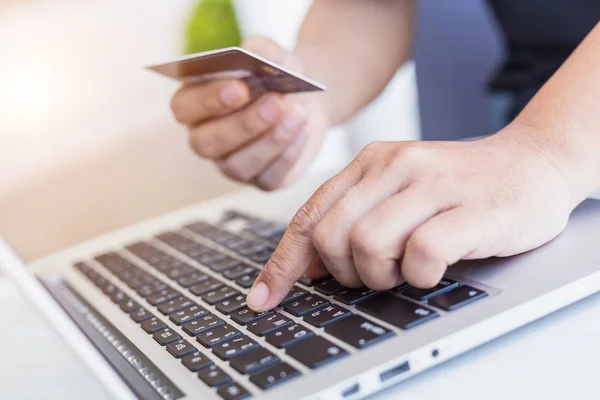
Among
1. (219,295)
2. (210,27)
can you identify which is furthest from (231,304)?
(210,27)

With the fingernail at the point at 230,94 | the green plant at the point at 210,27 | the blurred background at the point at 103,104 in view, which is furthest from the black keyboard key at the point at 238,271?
the green plant at the point at 210,27

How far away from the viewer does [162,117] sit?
1.41 metres

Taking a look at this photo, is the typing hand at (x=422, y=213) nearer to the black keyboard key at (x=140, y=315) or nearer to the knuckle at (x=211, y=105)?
the black keyboard key at (x=140, y=315)

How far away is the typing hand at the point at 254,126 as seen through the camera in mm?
747

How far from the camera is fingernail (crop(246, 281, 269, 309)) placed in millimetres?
449

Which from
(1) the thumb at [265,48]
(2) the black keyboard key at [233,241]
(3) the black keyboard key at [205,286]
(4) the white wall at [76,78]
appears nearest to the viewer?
(3) the black keyboard key at [205,286]

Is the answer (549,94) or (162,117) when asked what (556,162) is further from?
(162,117)

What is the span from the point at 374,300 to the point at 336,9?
0.70 metres

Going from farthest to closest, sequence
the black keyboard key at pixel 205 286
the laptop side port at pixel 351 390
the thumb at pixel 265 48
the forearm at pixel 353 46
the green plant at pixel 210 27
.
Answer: the green plant at pixel 210 27 < the forearm at pixel 353 46 < the thumb at pixel 265 48 < the black keyboard key at pixel 205 286 < the laptop side port at pixel 351 390

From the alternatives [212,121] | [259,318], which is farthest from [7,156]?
[259,318]

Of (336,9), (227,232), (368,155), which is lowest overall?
(227,232)

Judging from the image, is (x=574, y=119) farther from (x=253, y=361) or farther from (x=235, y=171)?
(x=235, y=171)

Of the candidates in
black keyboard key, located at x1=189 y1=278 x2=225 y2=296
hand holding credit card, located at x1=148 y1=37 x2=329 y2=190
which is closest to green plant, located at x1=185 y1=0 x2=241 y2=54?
hand holding credit card, located at x1=148 y1=37 x2=329 y2=190

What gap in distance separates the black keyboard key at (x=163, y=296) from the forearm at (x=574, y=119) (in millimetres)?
311
